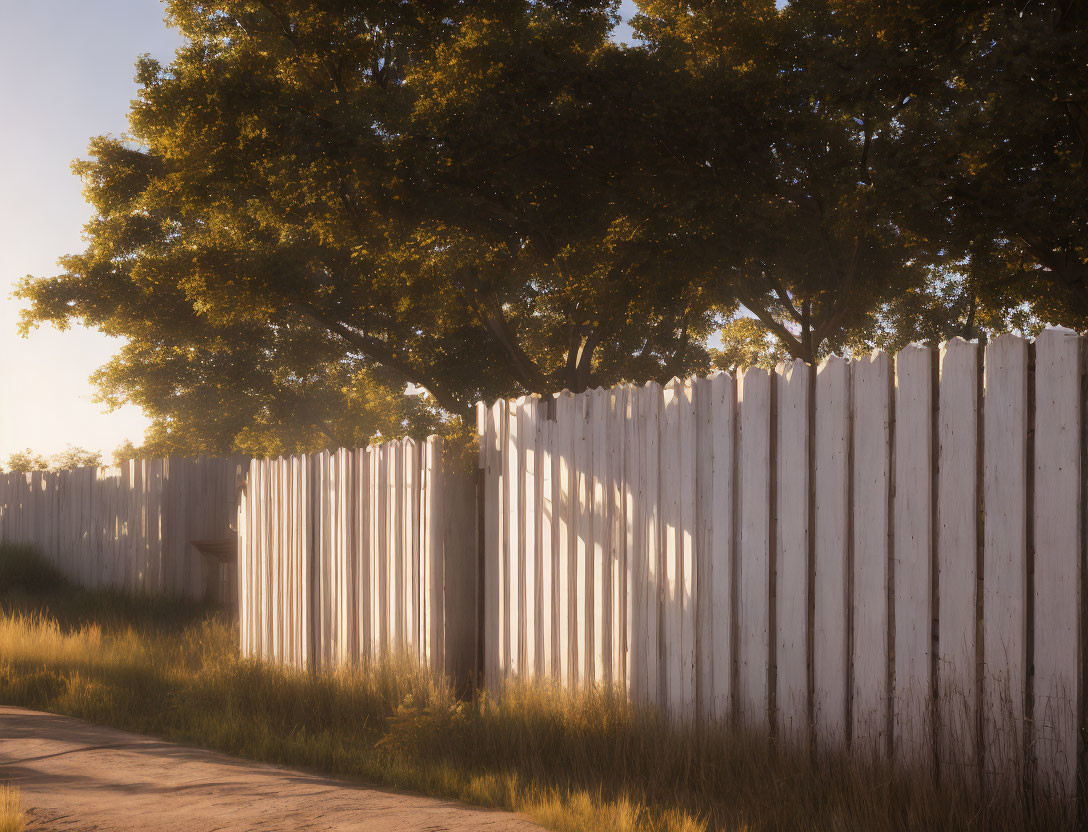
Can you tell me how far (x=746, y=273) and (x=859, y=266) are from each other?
1960 millimetres

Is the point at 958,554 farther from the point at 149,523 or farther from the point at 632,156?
the point at 149,523

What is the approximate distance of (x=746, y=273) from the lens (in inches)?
611

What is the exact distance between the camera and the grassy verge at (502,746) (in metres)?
4.00

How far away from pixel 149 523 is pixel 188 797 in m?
11.4

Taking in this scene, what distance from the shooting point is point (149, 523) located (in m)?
15.2

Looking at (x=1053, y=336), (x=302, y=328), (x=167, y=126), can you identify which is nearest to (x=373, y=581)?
(x=1053, y=336)

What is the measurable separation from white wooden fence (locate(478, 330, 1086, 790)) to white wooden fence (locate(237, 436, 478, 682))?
84cm

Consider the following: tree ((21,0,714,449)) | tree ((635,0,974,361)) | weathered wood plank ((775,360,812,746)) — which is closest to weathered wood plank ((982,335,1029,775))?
weathered wood plank ((775,360,812,746))

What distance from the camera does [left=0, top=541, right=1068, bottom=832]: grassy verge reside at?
13.1 ft

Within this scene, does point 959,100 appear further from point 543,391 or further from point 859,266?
point 543,391

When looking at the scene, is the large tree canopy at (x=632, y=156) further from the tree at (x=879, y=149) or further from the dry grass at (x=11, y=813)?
the dry grass at (x=11, y=813)

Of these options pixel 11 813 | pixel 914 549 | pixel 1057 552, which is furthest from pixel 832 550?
pixel 11 813

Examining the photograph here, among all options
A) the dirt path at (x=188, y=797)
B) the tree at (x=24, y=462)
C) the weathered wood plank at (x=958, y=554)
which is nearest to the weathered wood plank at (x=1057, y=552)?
the weathered wood plank at (x=958, y=554)

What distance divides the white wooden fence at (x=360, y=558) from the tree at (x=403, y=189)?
511cm
